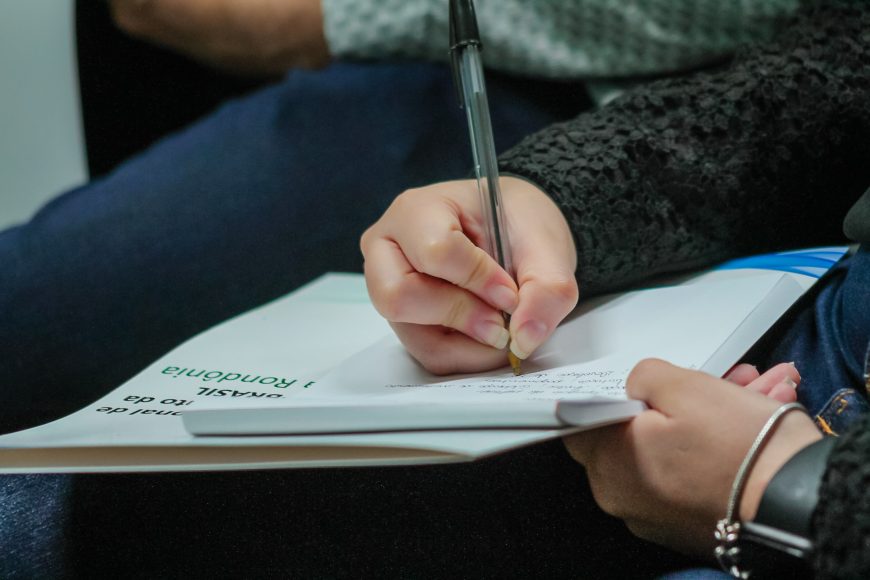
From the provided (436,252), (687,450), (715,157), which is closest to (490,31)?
(715,157)

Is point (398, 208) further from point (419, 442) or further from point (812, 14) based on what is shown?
point (812, 14)

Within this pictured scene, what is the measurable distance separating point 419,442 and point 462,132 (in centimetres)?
48

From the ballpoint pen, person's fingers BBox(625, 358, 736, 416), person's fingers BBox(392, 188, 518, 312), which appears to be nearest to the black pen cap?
the ballpoint pen

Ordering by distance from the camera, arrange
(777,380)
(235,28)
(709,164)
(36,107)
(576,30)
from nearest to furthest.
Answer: (777,380)
(709,164)
(576,30)
(235,28)
(36,107)

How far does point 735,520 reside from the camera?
36 cm

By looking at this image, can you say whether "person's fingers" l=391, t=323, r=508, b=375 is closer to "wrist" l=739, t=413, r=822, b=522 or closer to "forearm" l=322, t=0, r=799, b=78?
"wrist" l=739, t=413, r=822, b=522

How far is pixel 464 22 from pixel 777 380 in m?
0.28

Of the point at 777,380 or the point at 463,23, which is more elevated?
the point at 463,23

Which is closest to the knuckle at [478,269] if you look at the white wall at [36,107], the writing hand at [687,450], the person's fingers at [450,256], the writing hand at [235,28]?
the person's fingers at [450,256]

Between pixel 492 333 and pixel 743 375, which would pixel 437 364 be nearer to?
pixel 492 333

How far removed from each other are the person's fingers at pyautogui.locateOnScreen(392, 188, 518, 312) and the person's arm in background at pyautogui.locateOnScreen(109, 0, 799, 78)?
0.30 m

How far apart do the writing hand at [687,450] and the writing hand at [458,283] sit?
75mm

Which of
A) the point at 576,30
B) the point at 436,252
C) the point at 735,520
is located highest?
the point at 576,30

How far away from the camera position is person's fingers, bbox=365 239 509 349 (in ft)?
1.48
